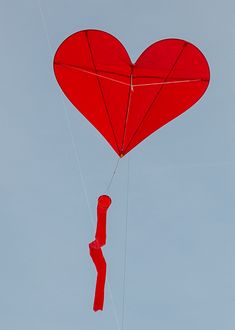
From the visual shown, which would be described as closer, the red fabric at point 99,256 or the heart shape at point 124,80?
the red fabric at point 99,256

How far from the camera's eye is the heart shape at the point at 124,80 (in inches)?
591

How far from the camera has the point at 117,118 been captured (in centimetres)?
1541

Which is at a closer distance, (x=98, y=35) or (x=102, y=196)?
(x=102, y=196)

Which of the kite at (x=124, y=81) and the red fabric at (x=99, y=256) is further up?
the kite at (x=124, y=81)

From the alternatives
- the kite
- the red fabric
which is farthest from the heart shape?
the red fabric

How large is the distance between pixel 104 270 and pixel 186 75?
6069 millimetres

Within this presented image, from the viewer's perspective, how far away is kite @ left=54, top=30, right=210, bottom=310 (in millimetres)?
15016

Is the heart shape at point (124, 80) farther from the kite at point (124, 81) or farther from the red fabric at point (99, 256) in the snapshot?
the red fabric at point (99, 256)

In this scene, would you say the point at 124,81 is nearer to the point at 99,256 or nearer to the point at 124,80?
the point at 124,80

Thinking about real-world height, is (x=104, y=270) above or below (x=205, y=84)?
below

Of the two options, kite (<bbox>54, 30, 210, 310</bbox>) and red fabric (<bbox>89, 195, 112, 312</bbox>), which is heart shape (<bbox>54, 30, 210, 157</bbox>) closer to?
kite (<bbox>54, 30, 210, 310</bbox>)

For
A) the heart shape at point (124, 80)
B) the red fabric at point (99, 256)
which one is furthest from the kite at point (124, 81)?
the red fabric at point (99, 256)

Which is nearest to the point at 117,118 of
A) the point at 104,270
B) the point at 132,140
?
the point at 132,140

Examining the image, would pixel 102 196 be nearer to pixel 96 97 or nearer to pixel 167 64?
pixel 96 97
